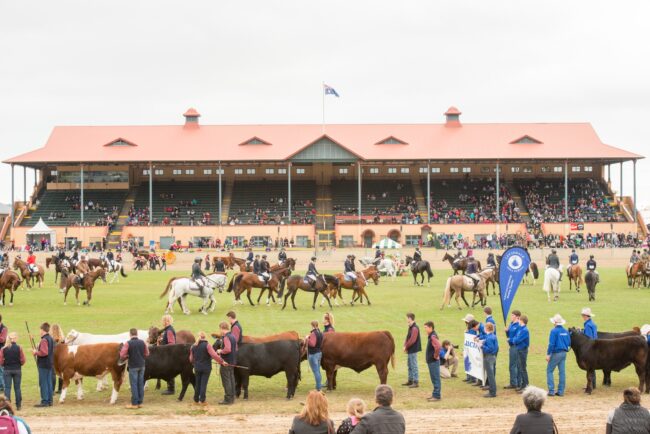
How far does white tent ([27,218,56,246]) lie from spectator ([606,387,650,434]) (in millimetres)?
63441

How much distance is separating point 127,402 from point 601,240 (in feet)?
197

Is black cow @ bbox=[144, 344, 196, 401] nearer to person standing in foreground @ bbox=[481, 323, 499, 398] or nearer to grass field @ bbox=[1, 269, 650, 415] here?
grass field @ bbox=[1, 269, 650, 415]

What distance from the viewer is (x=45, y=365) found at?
13641mm

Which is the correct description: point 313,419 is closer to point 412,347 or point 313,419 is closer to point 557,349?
point 412,347

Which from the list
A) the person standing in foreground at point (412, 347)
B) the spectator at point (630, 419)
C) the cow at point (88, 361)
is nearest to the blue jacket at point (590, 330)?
the person standing in foreground at point (412, 347)

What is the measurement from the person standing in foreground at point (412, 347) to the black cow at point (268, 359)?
2208mm

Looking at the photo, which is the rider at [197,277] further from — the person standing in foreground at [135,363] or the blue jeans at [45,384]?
the person standing in foreground at [135,363]

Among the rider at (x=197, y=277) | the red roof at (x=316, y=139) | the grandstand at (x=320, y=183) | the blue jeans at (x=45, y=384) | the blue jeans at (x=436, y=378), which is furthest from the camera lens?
the red roof at (x=316, y=139)

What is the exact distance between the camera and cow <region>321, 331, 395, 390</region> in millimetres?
14555

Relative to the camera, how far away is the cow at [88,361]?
556 inches

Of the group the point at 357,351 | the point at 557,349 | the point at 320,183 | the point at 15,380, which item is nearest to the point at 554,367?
the point at 557,349

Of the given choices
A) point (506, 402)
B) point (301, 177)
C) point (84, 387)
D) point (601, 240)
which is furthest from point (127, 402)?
point (301, 177)

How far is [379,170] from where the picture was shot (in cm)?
7900

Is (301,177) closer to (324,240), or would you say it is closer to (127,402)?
(324,240)
